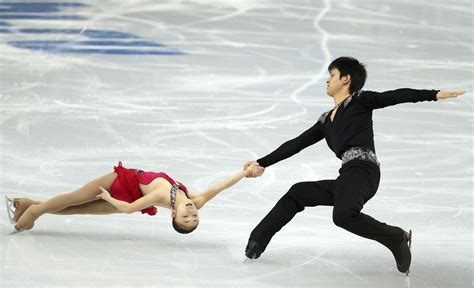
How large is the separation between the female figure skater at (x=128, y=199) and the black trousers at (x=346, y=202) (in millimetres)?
327

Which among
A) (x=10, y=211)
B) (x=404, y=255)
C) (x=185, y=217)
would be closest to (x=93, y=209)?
(x=10, y=211)

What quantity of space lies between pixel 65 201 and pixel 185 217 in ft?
2.81

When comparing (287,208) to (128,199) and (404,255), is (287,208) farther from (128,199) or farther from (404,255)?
(128,199)

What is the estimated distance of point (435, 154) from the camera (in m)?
7.92

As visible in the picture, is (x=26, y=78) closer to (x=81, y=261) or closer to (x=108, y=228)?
(x=108, y=228)

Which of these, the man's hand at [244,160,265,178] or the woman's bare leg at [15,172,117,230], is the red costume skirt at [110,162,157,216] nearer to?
the woman's bare leg at [15,172,117,230]

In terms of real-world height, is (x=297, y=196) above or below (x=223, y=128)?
above

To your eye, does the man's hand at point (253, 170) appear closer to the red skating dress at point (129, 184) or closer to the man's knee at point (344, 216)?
the red skating dress at point (129, 184)

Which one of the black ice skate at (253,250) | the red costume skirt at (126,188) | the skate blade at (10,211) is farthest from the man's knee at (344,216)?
the skate blade at (10,211)

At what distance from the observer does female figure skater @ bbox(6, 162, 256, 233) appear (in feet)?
18.4

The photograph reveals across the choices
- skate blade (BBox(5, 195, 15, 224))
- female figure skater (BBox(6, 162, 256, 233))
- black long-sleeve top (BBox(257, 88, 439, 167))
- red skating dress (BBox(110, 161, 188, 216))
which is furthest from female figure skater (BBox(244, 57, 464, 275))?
skate blade (BBox(5, 195, 15, 224))

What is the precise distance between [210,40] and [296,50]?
1.00 metres

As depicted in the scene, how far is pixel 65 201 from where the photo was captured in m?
5.98

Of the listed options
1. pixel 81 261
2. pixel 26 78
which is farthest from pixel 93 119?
pixel 81 261
